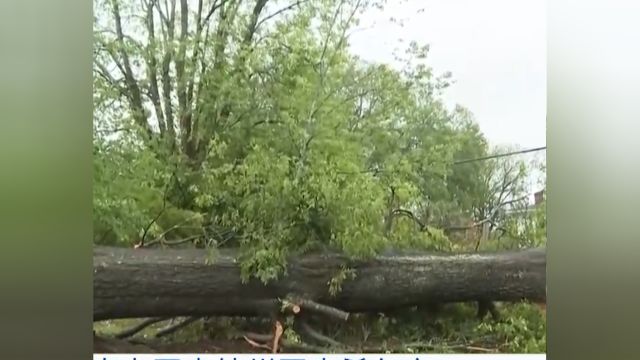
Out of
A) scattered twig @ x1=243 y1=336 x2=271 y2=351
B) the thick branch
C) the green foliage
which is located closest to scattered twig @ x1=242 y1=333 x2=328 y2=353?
scattered twig @ x1=243 y1=336 x2=271 y2=351

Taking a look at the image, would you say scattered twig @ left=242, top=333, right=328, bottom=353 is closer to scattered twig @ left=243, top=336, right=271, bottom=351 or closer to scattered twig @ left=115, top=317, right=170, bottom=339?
scattered twig @ left=243, top=336, right=271, bottom=351

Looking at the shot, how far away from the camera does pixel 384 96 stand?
1.64 metres

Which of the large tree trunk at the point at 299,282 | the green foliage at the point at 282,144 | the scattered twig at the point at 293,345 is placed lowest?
the scattered twig at the point at 293,345

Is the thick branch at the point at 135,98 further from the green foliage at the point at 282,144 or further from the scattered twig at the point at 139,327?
the scattered twig at the point at 139,327

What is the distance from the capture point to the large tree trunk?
1.63 m

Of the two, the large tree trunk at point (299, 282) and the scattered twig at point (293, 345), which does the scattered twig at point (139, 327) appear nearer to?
the large tree trunk at point (299, 282)

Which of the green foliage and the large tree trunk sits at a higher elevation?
the green foliage

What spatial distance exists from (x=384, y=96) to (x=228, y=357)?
78cm

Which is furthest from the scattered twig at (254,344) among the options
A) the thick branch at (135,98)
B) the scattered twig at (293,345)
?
the thick branch at (135,98)

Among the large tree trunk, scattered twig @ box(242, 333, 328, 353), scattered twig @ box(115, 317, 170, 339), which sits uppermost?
the large tree trunk

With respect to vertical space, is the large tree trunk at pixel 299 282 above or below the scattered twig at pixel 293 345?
above

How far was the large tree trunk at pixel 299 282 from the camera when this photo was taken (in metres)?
1.63
